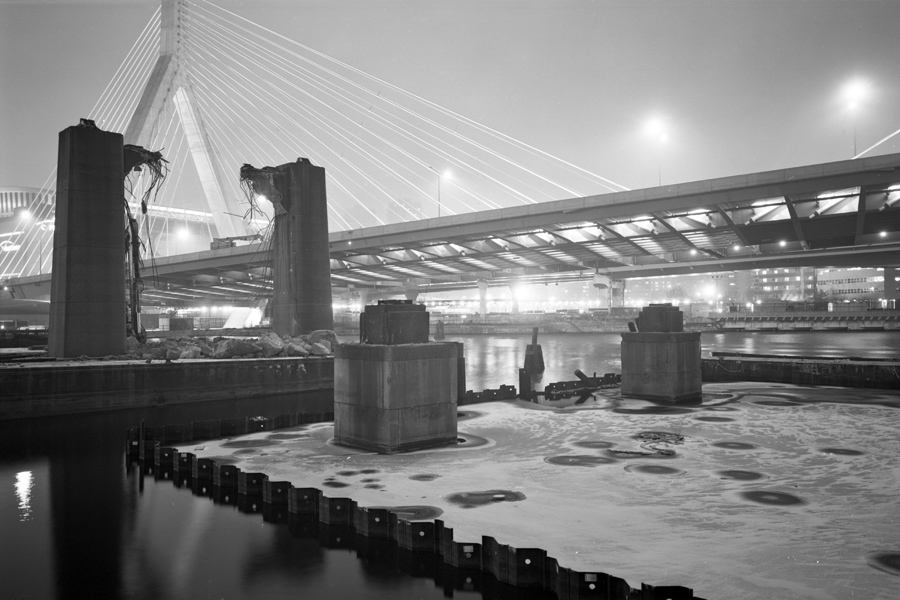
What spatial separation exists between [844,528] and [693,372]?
11365 mm

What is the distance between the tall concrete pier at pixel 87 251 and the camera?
21953 mm

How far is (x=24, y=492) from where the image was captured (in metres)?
10.9

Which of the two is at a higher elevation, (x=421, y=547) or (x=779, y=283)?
(x=779, y=283)

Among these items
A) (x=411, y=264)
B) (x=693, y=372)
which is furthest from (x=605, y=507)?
(x=411, y=264)

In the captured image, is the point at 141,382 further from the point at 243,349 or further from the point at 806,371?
the point at 806,371

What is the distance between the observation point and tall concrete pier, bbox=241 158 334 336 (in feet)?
96.2

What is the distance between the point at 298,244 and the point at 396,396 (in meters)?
19.1

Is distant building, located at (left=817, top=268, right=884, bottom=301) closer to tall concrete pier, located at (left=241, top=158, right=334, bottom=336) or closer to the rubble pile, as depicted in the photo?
tall concrete pier, located at (left=241, top=158, right=334, bottom=336)

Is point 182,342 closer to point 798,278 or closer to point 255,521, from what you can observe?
point 255,521

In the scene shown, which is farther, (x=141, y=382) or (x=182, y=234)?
(x=182, y=234)

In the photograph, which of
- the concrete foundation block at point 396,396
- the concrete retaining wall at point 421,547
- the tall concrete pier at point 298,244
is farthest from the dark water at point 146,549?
the tall concrete pier at point 298,244

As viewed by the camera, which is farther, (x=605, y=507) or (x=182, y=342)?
(x=182, y=342)

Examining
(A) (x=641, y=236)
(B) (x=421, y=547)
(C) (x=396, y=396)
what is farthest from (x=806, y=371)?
(A) (x=641, y=236)

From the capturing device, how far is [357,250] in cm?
6400
